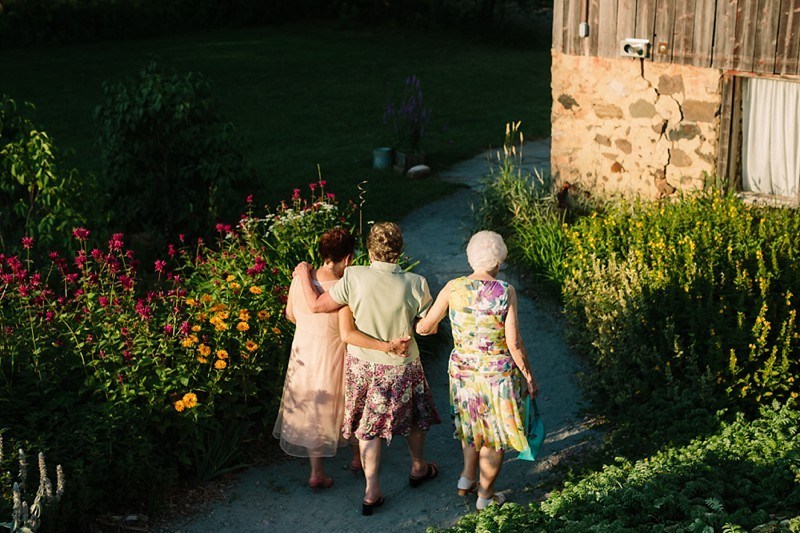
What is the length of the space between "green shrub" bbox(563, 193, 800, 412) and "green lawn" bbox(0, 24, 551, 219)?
405cm

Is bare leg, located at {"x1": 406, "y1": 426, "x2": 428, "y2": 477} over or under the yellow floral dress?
under

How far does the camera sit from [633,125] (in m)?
9.55

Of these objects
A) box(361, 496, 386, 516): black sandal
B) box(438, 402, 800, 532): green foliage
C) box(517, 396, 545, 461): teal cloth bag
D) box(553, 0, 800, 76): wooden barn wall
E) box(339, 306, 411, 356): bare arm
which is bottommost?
box(361, 496, 386, 516): black sandal

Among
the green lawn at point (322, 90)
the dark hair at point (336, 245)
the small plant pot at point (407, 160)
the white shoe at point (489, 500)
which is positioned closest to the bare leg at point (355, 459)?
the white shoe at point (489, 500)

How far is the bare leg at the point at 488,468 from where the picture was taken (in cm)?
575

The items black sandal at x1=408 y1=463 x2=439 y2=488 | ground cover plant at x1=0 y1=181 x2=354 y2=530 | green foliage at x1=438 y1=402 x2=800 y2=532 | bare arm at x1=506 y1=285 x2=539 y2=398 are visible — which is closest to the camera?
green foliage at x1=438 y1=402 x2=800 y2=532

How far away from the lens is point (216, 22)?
26.8m

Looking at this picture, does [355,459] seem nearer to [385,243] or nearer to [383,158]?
[385,243]

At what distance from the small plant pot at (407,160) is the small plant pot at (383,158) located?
0.17m

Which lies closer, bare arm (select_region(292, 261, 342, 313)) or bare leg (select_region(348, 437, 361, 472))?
bare arm (select_region(292, 261, 342, 313))

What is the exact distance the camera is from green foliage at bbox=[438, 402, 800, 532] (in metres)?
4.39

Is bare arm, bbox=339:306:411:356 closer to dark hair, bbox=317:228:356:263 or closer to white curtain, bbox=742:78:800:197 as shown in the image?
dark hair, bbox=317:228:356:263

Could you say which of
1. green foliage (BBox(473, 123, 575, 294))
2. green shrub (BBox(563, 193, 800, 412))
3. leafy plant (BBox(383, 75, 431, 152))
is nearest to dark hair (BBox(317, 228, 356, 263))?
green shrub (BBox(563, 193, 800, 412))

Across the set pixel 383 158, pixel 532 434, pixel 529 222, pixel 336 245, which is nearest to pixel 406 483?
pixel 532 434
